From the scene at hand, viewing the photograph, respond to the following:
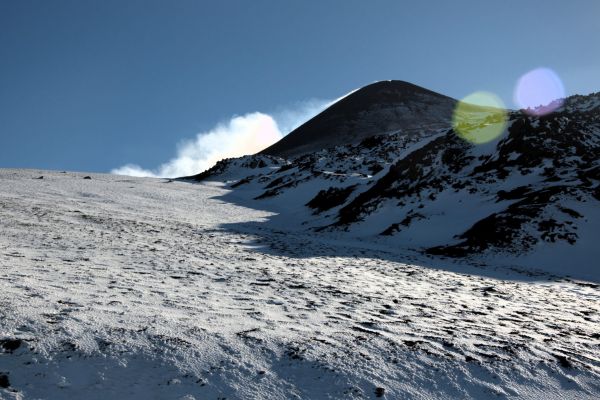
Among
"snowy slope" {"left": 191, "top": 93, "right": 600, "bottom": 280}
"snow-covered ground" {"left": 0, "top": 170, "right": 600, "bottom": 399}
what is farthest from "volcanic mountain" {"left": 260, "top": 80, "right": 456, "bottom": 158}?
"snow-covered ground" {"left": 0, "top": 170, "right": 600, "bottom": 399}

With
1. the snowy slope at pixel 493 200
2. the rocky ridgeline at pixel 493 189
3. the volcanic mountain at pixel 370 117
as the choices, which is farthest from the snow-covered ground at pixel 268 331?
the volcanic mountain at pixel 370 117

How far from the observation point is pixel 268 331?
19.9 ft

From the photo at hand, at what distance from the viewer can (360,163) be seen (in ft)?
195

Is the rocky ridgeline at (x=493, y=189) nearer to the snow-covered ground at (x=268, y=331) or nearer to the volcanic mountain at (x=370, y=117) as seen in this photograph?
the snow-covered ground at (x=268, y=331)

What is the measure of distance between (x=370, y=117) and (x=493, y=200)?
12328 centimetres

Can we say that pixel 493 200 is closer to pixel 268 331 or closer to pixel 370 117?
pixel 268 331

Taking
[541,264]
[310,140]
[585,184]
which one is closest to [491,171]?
[585,184]

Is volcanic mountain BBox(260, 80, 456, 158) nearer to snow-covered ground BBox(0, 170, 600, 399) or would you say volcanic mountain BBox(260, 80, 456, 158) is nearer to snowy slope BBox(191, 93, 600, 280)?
snowy slope BBox(191, 93, 600, 280)

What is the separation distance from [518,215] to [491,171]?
7.17 meters

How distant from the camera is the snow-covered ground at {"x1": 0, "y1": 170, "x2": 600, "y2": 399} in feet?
15.5

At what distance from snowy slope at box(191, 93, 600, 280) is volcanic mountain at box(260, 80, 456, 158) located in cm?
8570

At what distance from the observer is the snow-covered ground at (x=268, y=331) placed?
4.73 m

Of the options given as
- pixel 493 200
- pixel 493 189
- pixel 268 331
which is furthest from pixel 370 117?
pixel 268 331

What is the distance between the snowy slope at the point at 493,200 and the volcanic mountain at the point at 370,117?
281ft
